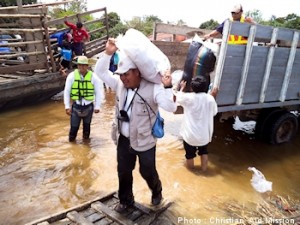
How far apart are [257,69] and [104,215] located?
332 cm

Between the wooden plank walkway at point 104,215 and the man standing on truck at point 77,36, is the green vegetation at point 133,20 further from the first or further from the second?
the wooden plank walkway at point 104,215

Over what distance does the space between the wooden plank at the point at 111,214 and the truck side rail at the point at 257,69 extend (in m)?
2.38

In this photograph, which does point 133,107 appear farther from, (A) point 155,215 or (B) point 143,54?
(A) point 155,215

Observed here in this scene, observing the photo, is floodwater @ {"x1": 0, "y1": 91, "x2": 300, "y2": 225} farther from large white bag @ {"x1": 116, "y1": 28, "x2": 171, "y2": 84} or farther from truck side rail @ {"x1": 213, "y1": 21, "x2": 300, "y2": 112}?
large white bag @ {"x1": 116, "y1": 28, "x2": 171, "y2": 84}

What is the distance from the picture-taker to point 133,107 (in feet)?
9.02

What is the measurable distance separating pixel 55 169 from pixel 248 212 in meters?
2.83

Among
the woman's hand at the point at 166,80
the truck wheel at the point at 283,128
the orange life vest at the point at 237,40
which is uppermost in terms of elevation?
the orange life vest at the point at 237,40

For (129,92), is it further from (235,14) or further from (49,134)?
(49,134)

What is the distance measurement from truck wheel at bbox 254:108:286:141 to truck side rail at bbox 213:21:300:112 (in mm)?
229

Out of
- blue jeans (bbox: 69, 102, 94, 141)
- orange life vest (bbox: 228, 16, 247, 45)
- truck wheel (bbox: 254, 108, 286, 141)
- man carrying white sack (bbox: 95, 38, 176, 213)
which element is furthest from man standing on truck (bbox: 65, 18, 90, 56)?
man carrying white sack (bbox: 95, 38, 176, 213)

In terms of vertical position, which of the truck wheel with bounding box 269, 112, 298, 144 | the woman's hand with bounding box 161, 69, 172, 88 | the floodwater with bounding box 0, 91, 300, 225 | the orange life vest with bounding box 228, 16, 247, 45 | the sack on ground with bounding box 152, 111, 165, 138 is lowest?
the floodwater with bounding box 0, 91, 300, 225

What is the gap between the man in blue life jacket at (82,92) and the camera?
5.25 metres

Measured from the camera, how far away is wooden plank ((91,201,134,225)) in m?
2.93

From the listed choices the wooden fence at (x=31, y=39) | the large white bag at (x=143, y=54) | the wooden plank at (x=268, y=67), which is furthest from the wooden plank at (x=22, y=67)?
the wooden plank at (x=268, y=67)
